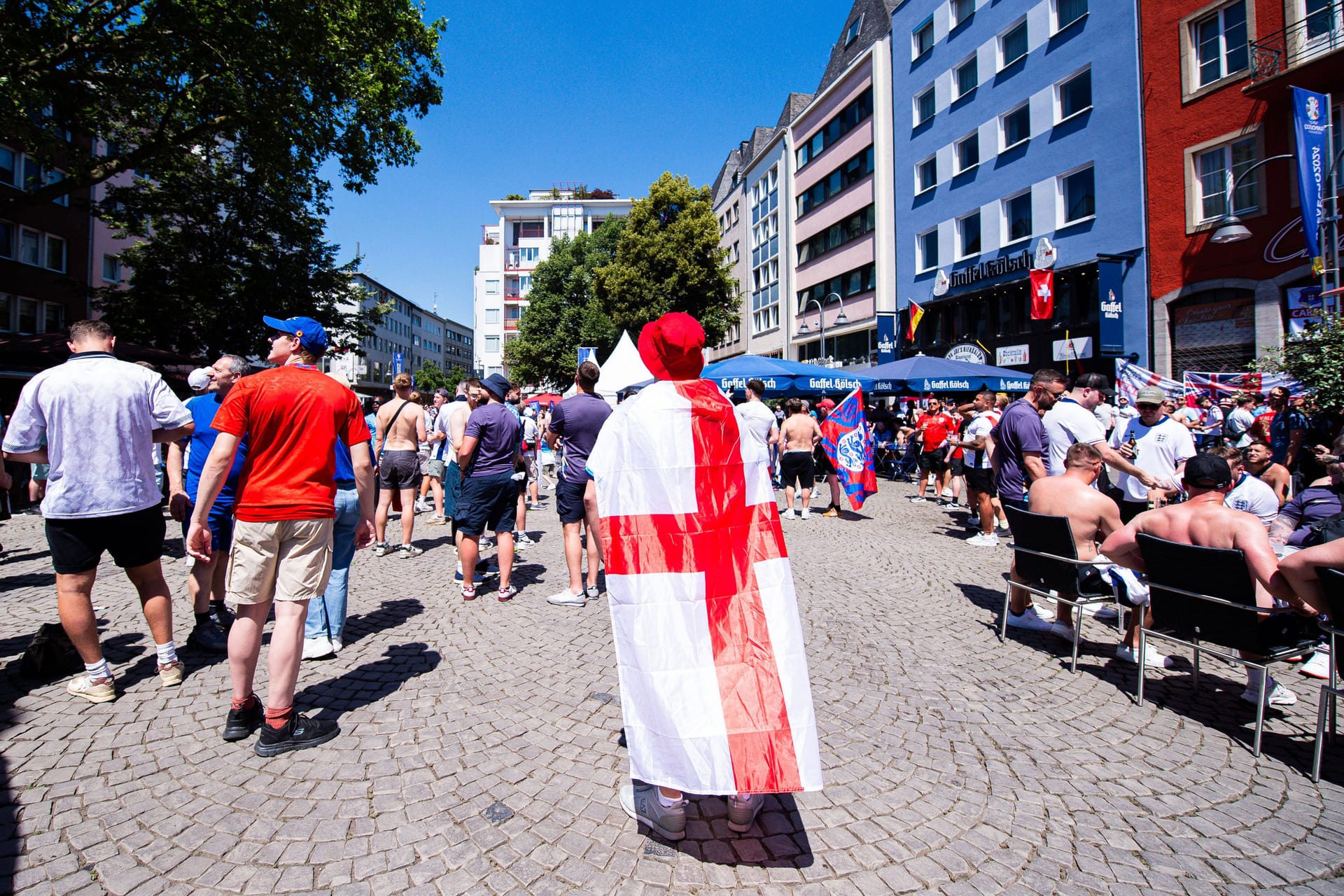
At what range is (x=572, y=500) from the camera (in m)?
6.00

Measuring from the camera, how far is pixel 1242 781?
308 cm

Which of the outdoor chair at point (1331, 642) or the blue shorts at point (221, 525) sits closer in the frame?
the outdoor chair at point (1331, 642)

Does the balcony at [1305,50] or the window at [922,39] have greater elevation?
the window at [922,39]

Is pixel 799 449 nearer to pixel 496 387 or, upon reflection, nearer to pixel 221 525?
pixel 496 387

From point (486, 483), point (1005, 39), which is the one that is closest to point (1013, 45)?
point (1005, 39)

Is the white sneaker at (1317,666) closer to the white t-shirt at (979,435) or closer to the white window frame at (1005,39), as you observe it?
the white t-shirt at (979,435)

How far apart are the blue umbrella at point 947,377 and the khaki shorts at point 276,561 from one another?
43.2 ft

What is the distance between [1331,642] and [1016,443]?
11.6 ft

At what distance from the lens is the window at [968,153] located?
984 inches

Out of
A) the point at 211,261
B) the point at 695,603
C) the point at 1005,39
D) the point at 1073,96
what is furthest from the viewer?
the point at 1005,39

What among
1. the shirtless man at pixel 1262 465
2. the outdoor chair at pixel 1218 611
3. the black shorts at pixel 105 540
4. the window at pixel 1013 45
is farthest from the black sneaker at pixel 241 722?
the window at pixel 1013 45

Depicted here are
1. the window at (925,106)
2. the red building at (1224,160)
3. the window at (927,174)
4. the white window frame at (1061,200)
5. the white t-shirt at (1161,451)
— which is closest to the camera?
the white t-shirt at (1161,451)

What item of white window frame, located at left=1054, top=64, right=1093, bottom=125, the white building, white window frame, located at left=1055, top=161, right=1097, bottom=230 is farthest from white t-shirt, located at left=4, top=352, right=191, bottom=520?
the white building

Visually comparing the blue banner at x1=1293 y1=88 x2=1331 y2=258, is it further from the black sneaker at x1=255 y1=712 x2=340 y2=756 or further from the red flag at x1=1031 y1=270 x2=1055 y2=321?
the black sneaker at x1=255 y1=712 x2=340 y2=756
